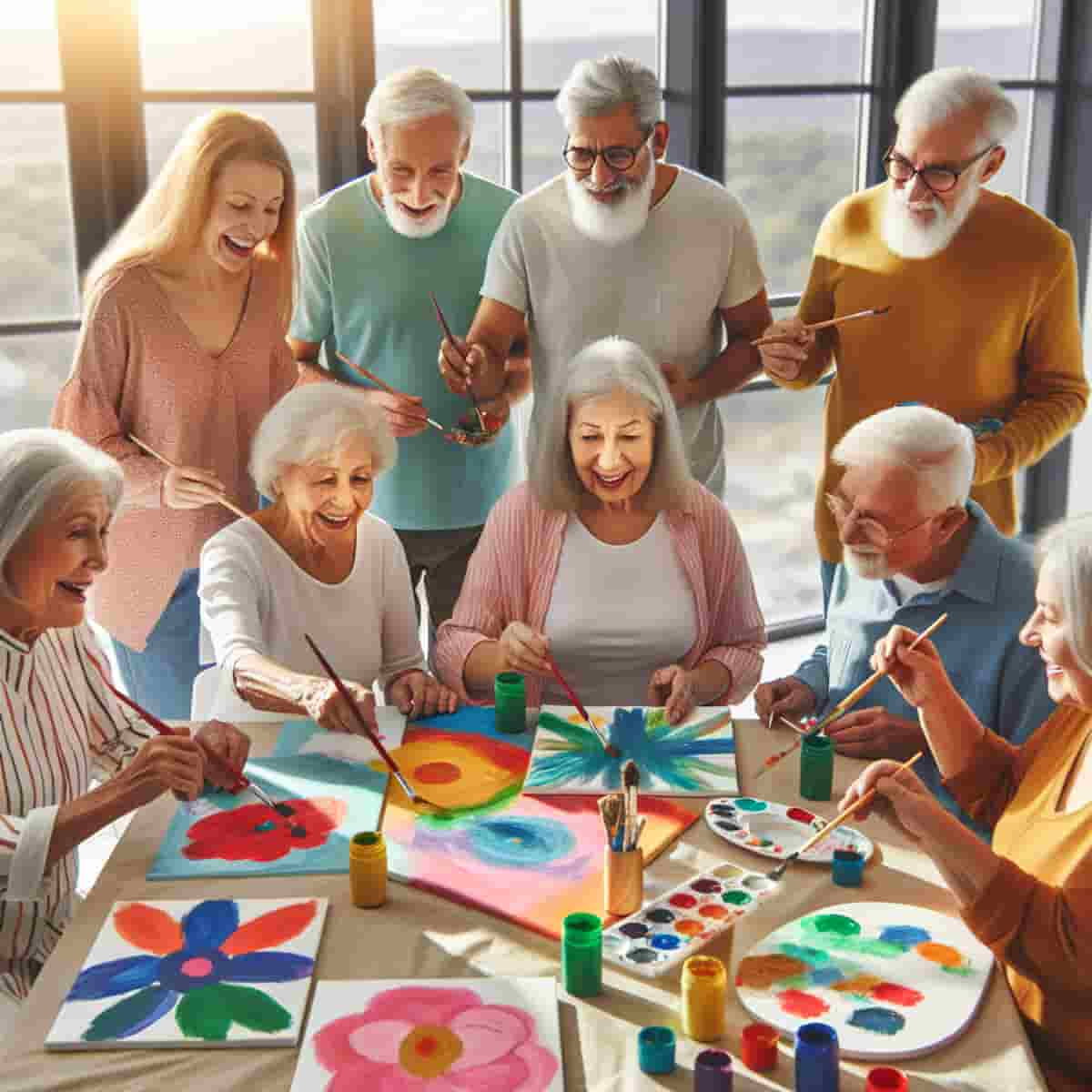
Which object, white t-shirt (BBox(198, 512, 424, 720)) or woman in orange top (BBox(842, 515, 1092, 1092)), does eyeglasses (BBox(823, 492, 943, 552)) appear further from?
white t-shirt (BBox(198, 512, 424, 720))

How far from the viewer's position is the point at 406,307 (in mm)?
3082

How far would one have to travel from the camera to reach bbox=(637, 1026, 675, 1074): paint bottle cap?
1.52m

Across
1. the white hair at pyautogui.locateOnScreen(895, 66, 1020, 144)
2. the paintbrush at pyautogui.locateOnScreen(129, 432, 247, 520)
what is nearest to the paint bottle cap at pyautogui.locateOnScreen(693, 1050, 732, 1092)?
the paintbrush at pyautogui.locateOnScreen(129, 432, 247, 520)

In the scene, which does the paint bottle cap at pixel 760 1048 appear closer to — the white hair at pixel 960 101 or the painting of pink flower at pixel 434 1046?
the painting of pink flower at pixel 434 1046

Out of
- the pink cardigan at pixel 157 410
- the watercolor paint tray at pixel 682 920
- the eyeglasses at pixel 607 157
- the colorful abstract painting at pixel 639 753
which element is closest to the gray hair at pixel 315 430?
the pink cardigan at pixel 157 410

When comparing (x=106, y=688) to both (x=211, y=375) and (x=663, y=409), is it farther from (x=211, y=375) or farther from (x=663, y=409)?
(x=663, y=409)

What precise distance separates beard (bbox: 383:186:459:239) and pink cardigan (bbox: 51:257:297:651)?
29 cm

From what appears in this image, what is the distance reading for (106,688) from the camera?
88.4 inches

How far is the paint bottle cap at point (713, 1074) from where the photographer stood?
1461 millimetres

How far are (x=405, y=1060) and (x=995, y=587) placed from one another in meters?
1.31

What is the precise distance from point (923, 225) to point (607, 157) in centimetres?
66

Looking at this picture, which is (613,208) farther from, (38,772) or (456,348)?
(38,772)

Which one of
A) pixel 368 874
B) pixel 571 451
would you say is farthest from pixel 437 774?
pixel 571 451

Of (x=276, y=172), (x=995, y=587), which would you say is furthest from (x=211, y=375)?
(x=995, y=587)
